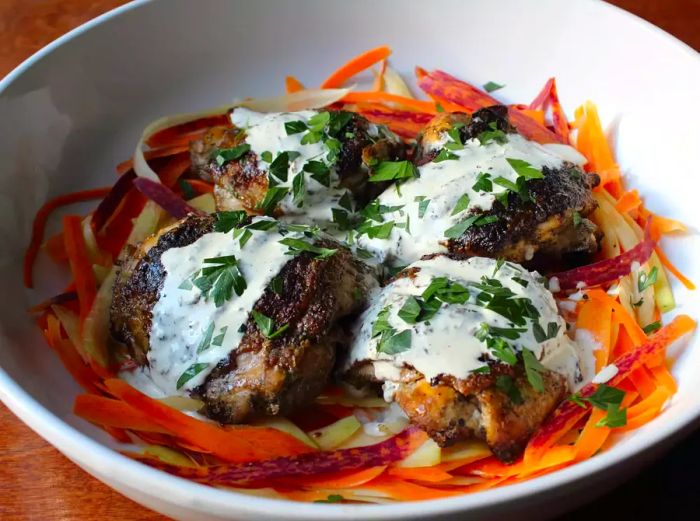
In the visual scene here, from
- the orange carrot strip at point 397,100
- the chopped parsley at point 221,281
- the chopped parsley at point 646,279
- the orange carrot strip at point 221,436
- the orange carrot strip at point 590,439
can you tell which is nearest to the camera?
the orange carrot strip at point 590,439

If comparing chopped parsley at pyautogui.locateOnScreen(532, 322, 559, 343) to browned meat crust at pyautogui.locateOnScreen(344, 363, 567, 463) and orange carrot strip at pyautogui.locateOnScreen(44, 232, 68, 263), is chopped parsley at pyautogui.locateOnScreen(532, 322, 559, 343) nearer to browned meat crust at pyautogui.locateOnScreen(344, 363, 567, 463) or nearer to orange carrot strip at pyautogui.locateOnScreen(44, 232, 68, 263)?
browned meat crust at pyautogui.locateOnScreen(344, 363, 567, 463)

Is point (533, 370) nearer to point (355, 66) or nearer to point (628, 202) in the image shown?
point (628, 202)

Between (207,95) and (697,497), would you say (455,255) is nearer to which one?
(697,497)

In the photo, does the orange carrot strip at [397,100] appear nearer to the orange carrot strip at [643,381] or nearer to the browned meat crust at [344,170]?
the browned meat crust at [344,170]

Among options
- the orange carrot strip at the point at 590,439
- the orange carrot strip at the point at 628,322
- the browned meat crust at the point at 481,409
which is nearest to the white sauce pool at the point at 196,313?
the browned meat crust at the point at 481,409

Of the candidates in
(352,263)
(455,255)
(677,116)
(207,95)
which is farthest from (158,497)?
(677,116)

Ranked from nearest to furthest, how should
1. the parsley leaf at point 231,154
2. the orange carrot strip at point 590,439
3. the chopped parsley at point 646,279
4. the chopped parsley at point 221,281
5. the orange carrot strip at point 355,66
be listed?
the orange carrot strip at point 590,439 → the chopped parsley at point 221,281 → the chopped parsley at point 646,279 → the parsley leaf at point 231,154 → the orange carrot strip at point 355,66

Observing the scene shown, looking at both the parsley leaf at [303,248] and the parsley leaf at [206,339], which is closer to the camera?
the parsley leaf at [206,339]
